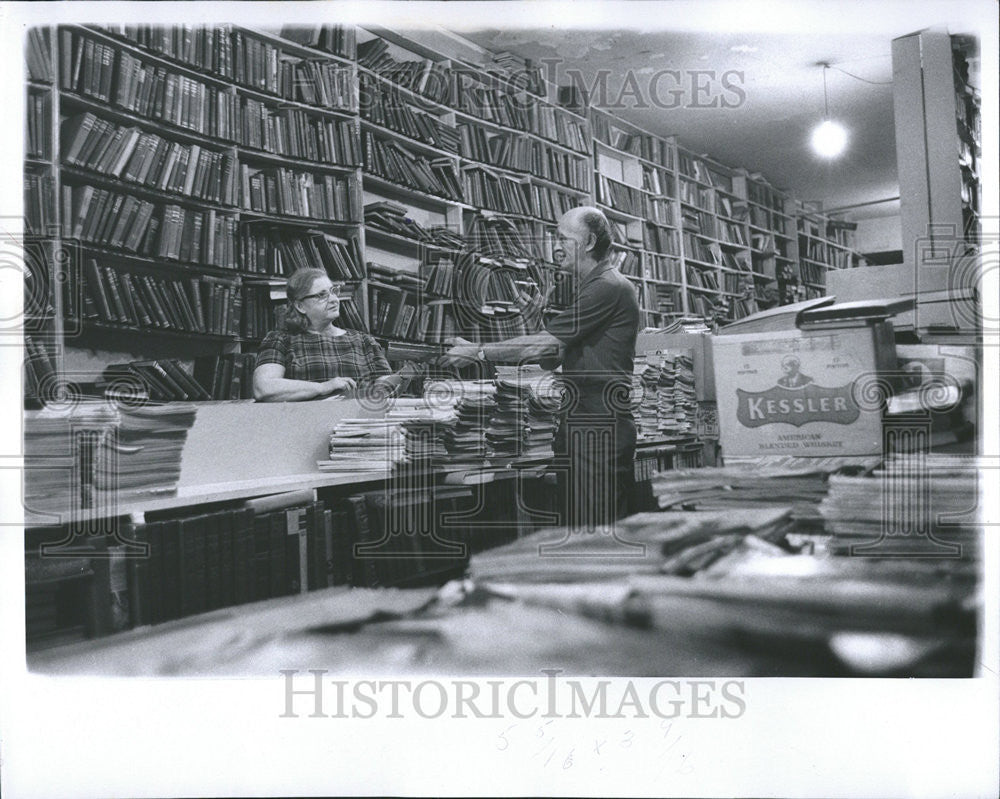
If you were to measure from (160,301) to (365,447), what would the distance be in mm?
1178

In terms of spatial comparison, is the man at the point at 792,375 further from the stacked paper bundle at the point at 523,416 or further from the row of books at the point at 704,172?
the row of books at the point at 704,172

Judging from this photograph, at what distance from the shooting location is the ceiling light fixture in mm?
3061

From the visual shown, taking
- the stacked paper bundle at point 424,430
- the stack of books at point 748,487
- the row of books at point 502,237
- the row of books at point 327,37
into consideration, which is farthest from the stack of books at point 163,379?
the stack of books at point 748,487

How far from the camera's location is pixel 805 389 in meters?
1.56

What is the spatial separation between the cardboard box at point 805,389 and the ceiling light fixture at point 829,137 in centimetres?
185

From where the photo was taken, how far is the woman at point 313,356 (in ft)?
7.92

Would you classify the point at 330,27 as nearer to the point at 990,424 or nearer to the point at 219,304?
the point at 219,304

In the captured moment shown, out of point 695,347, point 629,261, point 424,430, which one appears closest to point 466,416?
point 424,430

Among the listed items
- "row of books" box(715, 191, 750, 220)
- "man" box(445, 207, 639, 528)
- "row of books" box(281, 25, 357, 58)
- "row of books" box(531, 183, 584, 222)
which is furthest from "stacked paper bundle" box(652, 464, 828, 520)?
"row of books" box(715, 191, 750, 220)

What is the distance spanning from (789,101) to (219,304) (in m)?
2.18

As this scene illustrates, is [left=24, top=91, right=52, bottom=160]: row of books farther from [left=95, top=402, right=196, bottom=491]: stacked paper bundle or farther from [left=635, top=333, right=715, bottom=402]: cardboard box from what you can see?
[left=635, top=333, right=715, bottom=402]: cardboard box

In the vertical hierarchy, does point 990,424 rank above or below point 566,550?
above

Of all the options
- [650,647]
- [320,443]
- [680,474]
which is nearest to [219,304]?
[320,443]

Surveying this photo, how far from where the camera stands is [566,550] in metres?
1.38
